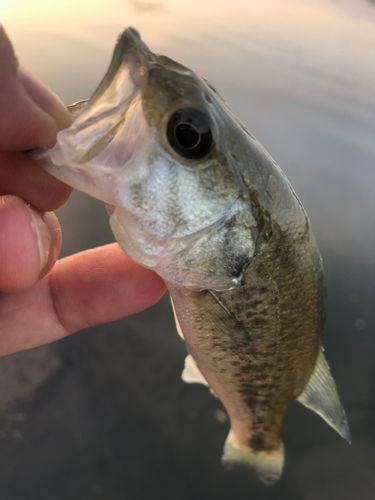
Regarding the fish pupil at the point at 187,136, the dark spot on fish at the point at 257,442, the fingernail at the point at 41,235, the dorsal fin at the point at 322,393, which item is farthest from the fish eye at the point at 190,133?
the dark spot on fish at the point at 257,442

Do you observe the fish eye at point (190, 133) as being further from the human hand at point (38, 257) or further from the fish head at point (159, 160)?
the human hand at point (38, 257)

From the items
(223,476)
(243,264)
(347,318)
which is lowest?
(223,476)

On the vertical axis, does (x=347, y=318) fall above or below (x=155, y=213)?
below

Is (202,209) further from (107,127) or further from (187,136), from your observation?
(107,127)

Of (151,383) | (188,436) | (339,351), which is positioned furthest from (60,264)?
(339,351)

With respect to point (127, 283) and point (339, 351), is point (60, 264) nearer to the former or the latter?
point (127, 283)

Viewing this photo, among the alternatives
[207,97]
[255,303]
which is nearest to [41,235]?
[207,97]
